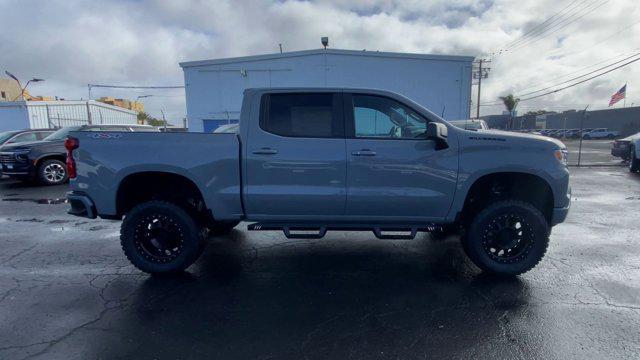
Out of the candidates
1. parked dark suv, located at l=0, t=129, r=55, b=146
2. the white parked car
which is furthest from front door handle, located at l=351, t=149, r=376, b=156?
the white parked car

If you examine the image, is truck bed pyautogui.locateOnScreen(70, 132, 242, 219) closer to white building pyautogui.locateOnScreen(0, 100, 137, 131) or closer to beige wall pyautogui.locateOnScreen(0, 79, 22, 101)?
white building pyautogui.locateOnScreen(0, 100, 137, 131)

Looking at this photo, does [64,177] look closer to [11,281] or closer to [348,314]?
[11,281]

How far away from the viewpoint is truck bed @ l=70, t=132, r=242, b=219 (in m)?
3.85

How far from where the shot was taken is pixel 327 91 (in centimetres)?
405

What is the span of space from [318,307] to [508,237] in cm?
227

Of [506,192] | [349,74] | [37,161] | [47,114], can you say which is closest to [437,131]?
[506,192]

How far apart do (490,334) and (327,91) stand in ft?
9.28

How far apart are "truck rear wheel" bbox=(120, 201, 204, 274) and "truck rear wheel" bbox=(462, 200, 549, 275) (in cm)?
313

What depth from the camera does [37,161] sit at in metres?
10.3

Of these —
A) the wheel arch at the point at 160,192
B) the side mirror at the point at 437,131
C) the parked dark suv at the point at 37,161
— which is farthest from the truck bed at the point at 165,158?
the parked dark suv at the point at 37,161

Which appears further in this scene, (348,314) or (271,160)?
(271,160)

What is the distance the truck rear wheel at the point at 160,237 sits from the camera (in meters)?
4.03

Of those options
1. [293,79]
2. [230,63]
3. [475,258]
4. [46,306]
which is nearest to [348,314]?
[475,258]

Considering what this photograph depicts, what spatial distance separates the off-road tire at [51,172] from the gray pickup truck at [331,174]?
8340 millimetres
